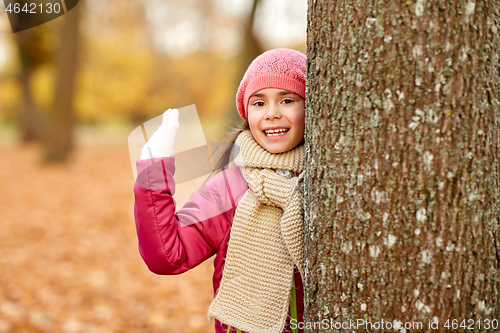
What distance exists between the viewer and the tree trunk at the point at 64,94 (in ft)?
38.4

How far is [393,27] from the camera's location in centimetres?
128

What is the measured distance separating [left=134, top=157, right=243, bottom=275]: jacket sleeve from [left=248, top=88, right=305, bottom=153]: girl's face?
13.9 inches

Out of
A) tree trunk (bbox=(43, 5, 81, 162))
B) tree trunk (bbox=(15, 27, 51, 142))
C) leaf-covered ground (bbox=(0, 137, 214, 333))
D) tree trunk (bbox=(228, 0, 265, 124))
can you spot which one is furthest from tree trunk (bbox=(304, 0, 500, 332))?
tree trunk (bbox=(15, 27, 51, 142))

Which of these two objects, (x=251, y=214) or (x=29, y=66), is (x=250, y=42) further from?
(x=29, y=66)

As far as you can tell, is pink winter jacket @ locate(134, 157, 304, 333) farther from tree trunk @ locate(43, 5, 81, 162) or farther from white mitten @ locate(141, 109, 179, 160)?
tree trunk @ locate(43, 5, 81, 162)

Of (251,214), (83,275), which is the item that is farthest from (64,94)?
(251,214)

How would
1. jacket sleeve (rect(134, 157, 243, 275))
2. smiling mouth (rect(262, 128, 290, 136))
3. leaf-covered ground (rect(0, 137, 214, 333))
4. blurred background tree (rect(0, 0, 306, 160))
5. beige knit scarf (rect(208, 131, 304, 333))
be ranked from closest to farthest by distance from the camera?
jacket sleeve (rect(134, 157, 243, 275)) → beige knit scarf (rect(208, 131, 304, 333)) → smiling mouth (rect(262, 128, 290, 136)) → leaf-covered ground (rect(0, 137, 214, 333)) → blurred background tree (rect(0, 0, 306, 160))

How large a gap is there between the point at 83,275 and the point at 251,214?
3.84 m

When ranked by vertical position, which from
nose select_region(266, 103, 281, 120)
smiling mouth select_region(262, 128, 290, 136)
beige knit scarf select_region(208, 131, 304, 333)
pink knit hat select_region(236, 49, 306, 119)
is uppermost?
pink knit hat select_region(236, 49, 306, 119)

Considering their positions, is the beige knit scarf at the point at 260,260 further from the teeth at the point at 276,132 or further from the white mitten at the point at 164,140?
the white mitten at the point at 164,140

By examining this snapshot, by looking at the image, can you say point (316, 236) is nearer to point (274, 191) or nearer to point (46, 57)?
point (274, 191)

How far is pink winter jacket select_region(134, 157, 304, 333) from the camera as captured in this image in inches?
65.2

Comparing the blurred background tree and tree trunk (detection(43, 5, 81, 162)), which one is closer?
the blurred background tree

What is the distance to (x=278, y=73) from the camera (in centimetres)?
186
